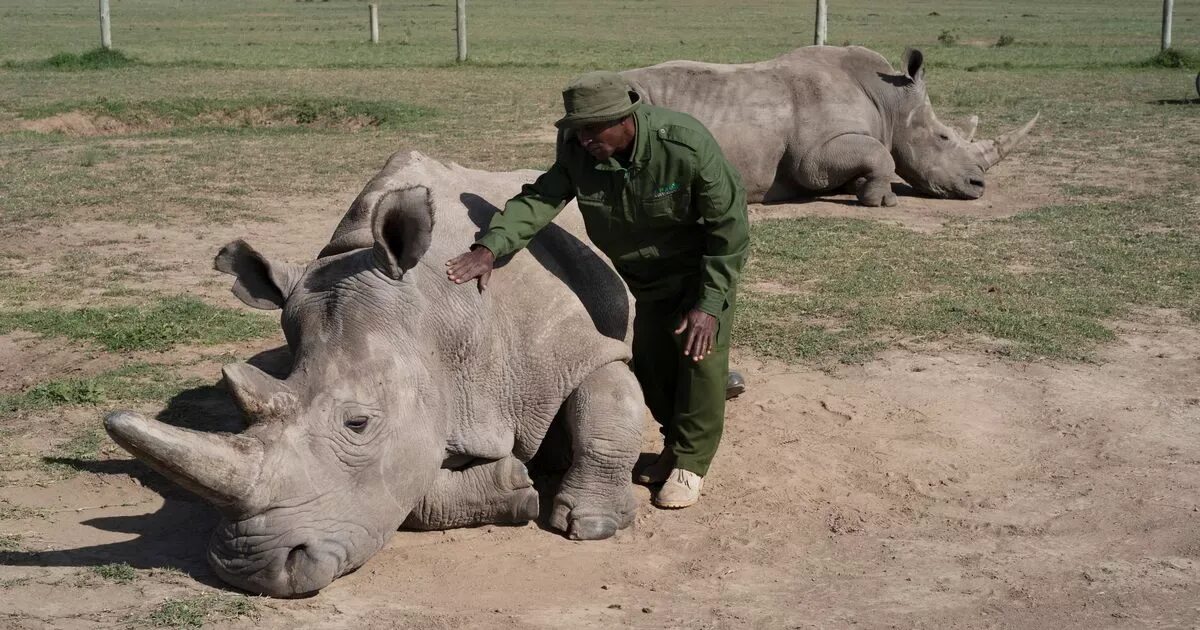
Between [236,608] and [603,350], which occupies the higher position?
[603,350]

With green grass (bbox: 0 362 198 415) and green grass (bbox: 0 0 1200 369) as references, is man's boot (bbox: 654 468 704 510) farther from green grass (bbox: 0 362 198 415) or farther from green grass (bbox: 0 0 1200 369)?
green grass (bbox: 0 362 198 415)

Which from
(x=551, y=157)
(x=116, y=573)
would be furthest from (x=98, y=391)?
(x=551, y=157)

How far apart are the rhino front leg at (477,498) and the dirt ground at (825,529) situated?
0.27 ft

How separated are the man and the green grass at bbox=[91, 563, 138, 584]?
1.51m

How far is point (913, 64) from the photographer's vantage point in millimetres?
12102

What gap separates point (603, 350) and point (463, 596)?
1.24 m

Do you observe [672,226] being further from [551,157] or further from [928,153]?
[551,157]

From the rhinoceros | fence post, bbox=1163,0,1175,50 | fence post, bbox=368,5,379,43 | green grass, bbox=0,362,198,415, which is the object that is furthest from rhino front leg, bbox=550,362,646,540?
fence post, bbox=368,5,379,43

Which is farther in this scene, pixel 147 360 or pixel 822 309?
pixel 822 309

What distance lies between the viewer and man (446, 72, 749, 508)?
208 inches

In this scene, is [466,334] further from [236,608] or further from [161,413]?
[161,413]

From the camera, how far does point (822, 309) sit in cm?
851

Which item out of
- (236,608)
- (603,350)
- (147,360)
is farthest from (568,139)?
(147,360)

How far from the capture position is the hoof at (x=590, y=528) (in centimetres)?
536
